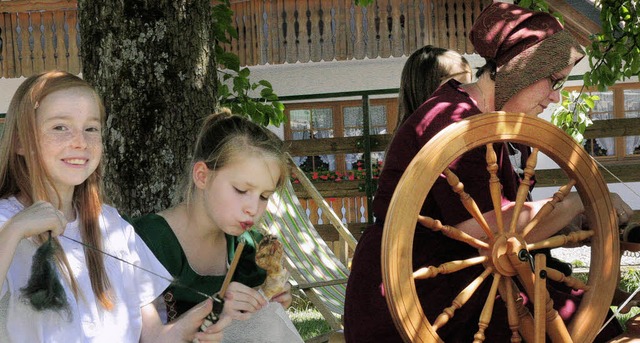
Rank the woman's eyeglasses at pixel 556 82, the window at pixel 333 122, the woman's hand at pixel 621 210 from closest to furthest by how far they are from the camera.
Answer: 1. the woman's hand at pixel 621 210
2. the woman's eyeglasses at pixel 556 82
3. the window at pixel 333 122

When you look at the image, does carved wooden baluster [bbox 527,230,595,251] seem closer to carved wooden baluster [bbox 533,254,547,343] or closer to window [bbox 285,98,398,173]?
carved wooden baluster [bbox 533,254,547,343]

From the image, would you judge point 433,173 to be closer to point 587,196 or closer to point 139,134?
point 587,196

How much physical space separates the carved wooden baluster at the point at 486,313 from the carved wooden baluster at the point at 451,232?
0.28ft

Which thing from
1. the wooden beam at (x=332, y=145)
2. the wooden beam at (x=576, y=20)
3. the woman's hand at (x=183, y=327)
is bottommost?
the wooden beam at (x=332, y=145)

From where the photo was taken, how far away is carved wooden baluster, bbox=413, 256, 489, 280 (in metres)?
2.21

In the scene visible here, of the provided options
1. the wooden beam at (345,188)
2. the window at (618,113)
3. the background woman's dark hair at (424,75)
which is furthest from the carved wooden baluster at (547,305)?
the window at (618,113)

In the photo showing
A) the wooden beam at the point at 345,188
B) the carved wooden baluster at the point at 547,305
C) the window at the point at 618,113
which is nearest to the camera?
the carved wooden baluster at the point at 547,305

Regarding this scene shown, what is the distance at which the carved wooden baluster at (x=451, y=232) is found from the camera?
2.20m

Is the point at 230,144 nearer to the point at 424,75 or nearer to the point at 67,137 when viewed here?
the point at 67,137

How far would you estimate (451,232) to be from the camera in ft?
7.36

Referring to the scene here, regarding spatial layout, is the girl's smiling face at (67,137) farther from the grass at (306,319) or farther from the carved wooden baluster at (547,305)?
the grass at (306,319)

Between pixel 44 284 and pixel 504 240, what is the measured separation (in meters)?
1.04

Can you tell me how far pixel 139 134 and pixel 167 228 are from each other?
1102 millimetres

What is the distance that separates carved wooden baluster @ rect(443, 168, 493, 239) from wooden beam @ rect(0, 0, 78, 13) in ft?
33.4
